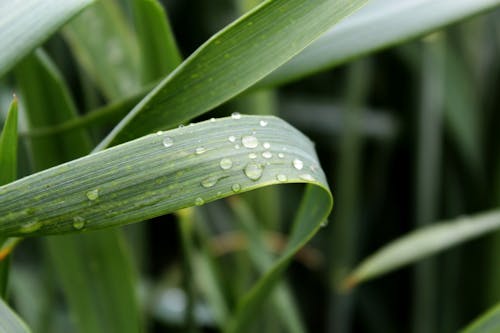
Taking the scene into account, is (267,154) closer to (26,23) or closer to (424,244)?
(26,23)

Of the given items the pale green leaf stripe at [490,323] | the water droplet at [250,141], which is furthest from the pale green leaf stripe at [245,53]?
the pale green leaf stripe at [490,323]

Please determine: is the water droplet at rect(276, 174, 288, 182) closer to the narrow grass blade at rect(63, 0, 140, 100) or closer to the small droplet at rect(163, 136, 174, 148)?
the small droplet at rect(163, 136, 174, 148)

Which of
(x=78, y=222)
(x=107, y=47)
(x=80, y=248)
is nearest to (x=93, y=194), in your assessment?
(x=78, y=222)

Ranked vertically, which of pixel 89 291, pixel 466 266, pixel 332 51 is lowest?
pixel 466 266

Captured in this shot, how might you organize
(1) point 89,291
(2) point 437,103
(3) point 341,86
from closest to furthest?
(1) point 89,291 → (2) point 437,103 → (3) point 341,86

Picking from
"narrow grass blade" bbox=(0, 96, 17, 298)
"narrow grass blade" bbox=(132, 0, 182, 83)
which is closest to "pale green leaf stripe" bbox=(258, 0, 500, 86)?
"narrow grass blade" bbox=(132, 0, 182, 83)

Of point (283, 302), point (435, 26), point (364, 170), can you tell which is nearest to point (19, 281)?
point (283, 302)

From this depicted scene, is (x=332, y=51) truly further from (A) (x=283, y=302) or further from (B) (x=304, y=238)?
(A) (x=283, y=302)
